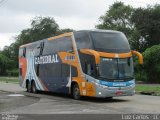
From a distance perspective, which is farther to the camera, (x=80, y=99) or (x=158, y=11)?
(x=158, y=11)

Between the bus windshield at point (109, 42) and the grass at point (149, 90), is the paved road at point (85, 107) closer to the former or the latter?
the bus windshield at point (109, 42)

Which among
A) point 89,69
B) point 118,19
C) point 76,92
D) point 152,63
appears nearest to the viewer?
point 89,69

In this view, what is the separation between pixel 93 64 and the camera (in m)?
22.5

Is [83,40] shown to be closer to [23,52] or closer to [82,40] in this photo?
[82,40]

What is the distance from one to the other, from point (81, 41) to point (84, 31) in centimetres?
60

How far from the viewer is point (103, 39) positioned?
23.0 metres

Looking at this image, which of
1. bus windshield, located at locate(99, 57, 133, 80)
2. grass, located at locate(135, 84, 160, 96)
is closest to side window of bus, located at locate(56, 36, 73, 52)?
bus windshield, located at locate(99, 57, 133, 80)

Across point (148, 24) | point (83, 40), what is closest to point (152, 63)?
point (148, 24)

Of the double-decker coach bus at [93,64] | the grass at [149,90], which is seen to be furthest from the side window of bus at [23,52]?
the grass at [149,90]

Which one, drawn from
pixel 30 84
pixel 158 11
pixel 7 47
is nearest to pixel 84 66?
pixel 30 84

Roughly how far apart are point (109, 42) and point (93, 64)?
157cm

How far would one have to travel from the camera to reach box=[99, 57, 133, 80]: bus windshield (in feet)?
73.0

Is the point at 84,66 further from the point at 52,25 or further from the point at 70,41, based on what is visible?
the point at 52,25

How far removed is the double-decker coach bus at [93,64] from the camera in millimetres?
22250
